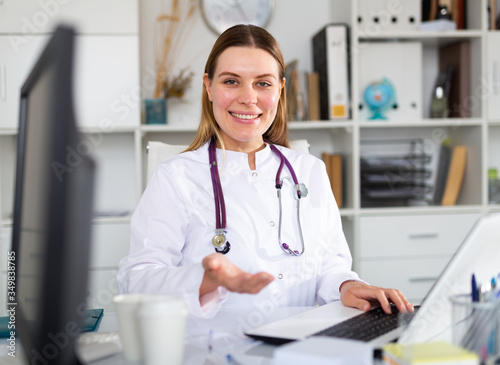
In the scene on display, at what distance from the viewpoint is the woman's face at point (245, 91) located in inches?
60.2

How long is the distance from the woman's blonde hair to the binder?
1033 millimetres

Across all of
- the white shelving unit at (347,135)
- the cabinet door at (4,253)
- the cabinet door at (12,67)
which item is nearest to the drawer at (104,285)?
the white shelving unit at (347,135)

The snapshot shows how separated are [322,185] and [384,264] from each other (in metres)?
1.23

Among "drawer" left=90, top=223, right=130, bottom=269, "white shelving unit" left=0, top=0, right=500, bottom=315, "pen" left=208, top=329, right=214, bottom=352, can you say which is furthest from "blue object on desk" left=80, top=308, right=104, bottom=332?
"drawer" left=90, top=223, right=130, bottom=269

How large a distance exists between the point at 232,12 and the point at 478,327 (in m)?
2.43

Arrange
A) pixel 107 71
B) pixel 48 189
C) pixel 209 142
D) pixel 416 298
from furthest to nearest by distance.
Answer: pixel 416 298
pixel 107 71
pixel 209 142
pixel 48 189

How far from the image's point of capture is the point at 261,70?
1526mm

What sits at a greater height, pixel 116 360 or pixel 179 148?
pixel 179 148

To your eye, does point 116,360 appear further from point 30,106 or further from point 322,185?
point 322,185

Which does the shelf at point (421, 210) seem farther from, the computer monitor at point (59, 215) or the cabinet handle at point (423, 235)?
the computer monitor at point (59, 215)

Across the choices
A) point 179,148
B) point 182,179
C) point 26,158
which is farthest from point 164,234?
point 26,158

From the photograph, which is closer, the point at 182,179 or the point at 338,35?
the point at 182,179

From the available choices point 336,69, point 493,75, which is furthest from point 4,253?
point 493,75

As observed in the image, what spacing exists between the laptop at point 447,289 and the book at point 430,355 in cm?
8
